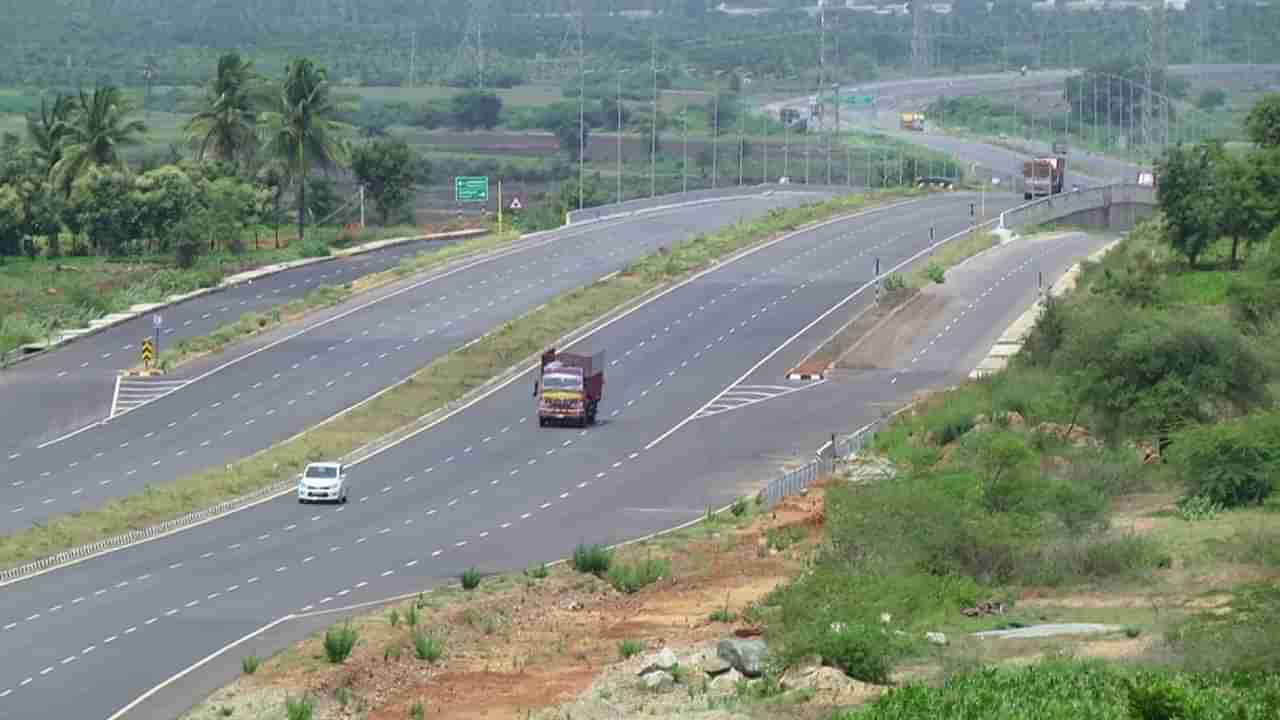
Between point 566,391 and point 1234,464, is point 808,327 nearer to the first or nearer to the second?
point 566,391

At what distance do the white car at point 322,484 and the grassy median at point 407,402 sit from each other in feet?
7.60

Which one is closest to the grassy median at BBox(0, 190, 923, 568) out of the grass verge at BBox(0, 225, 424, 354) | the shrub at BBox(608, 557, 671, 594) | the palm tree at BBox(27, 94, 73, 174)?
the shrub at BBox(608, 557, 671, 594)

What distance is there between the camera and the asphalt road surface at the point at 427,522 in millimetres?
56375

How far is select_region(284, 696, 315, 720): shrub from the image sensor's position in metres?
48.7

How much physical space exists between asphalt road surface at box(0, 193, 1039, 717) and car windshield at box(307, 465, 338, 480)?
3.23ft

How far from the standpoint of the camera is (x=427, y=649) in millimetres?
55438

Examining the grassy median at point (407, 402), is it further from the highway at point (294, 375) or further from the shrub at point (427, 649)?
the shrub at point (427, 649)

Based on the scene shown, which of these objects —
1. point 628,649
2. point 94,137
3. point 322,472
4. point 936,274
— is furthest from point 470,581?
point 94,137

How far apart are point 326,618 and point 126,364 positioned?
45570mm

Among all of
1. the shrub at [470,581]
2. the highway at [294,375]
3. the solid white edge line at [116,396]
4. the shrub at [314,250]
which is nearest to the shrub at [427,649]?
the shrub at [470,581]

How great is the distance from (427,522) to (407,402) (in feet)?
71.3

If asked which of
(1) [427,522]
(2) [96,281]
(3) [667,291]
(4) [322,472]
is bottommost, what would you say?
(2) [96,281]

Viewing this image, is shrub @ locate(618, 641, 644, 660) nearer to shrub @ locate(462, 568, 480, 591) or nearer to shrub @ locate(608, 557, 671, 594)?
shrub @ locate(608, 557, 671, 594)

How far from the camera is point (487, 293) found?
400 feet
